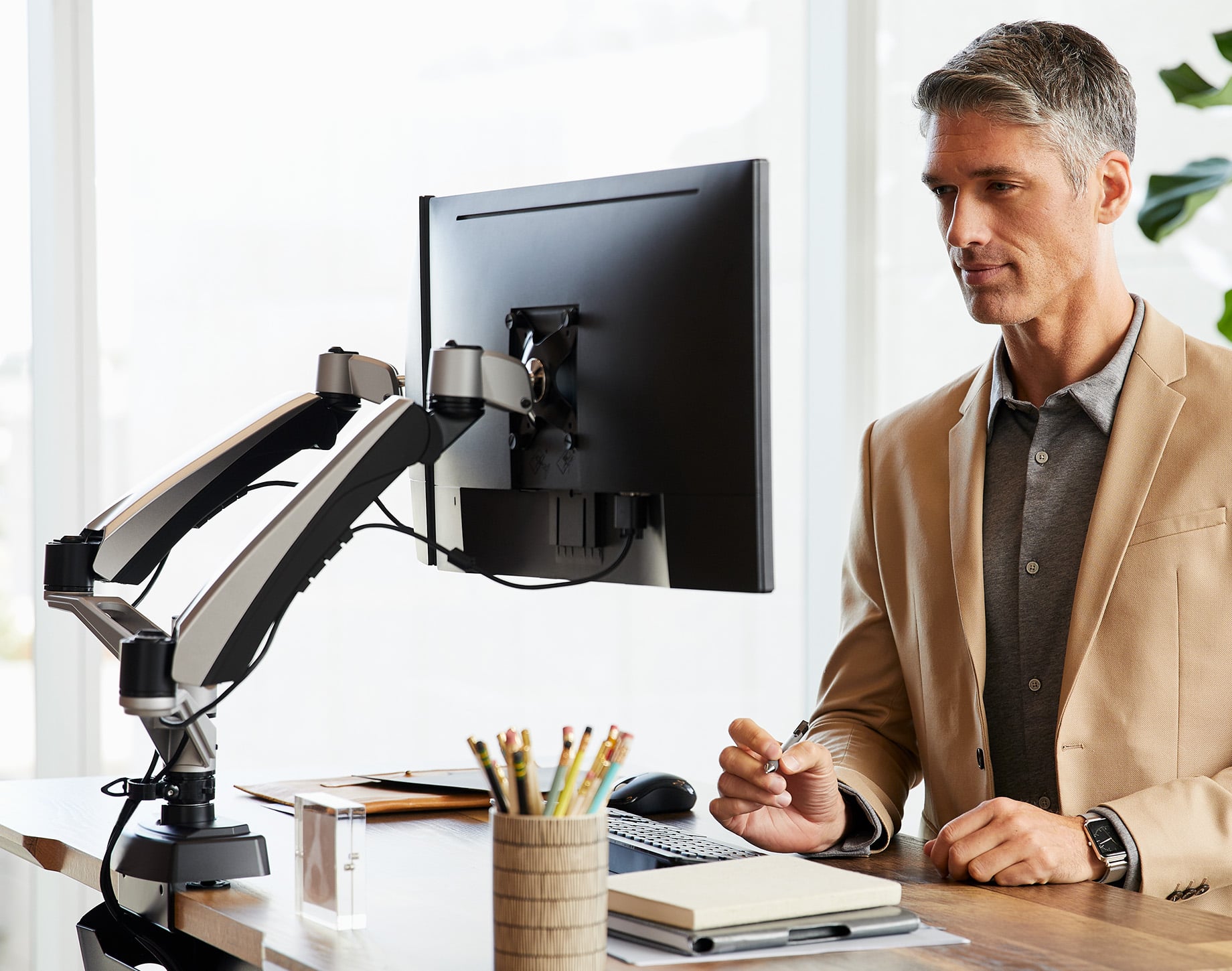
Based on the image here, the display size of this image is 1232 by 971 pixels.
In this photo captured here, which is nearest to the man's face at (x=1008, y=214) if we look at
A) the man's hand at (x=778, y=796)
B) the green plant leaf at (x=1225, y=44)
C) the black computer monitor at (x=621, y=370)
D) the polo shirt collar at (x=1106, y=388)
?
the polo shirt collar at (x=1106, y=388)

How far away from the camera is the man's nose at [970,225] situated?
5.91ft

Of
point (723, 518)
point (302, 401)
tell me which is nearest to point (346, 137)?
point (302, 401)

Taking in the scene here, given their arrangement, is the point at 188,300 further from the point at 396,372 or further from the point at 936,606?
the point at 936,606

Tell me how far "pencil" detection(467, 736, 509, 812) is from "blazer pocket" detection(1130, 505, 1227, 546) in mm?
978

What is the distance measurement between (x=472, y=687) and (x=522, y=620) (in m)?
0.21

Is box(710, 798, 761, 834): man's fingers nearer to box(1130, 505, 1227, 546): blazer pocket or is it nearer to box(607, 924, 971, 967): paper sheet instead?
box(607, 924, 971, 967): paper sheet

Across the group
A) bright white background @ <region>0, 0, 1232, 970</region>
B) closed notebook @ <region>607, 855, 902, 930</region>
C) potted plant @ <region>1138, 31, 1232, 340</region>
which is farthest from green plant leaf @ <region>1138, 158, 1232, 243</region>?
closed notebook @ <region>607, 855, 902, 930</region>

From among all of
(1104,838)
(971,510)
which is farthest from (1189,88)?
(1104,838)

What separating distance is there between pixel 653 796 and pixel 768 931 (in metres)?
0.65

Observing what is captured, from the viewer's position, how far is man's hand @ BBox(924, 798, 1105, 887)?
4.76ft

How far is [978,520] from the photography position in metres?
1.89

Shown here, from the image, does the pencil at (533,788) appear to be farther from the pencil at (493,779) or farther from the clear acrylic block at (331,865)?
the clear acrylic block at (331,865)

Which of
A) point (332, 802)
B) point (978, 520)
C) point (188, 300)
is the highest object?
point (188, 300)

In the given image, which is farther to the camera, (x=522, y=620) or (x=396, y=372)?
(x=522, y=620)
